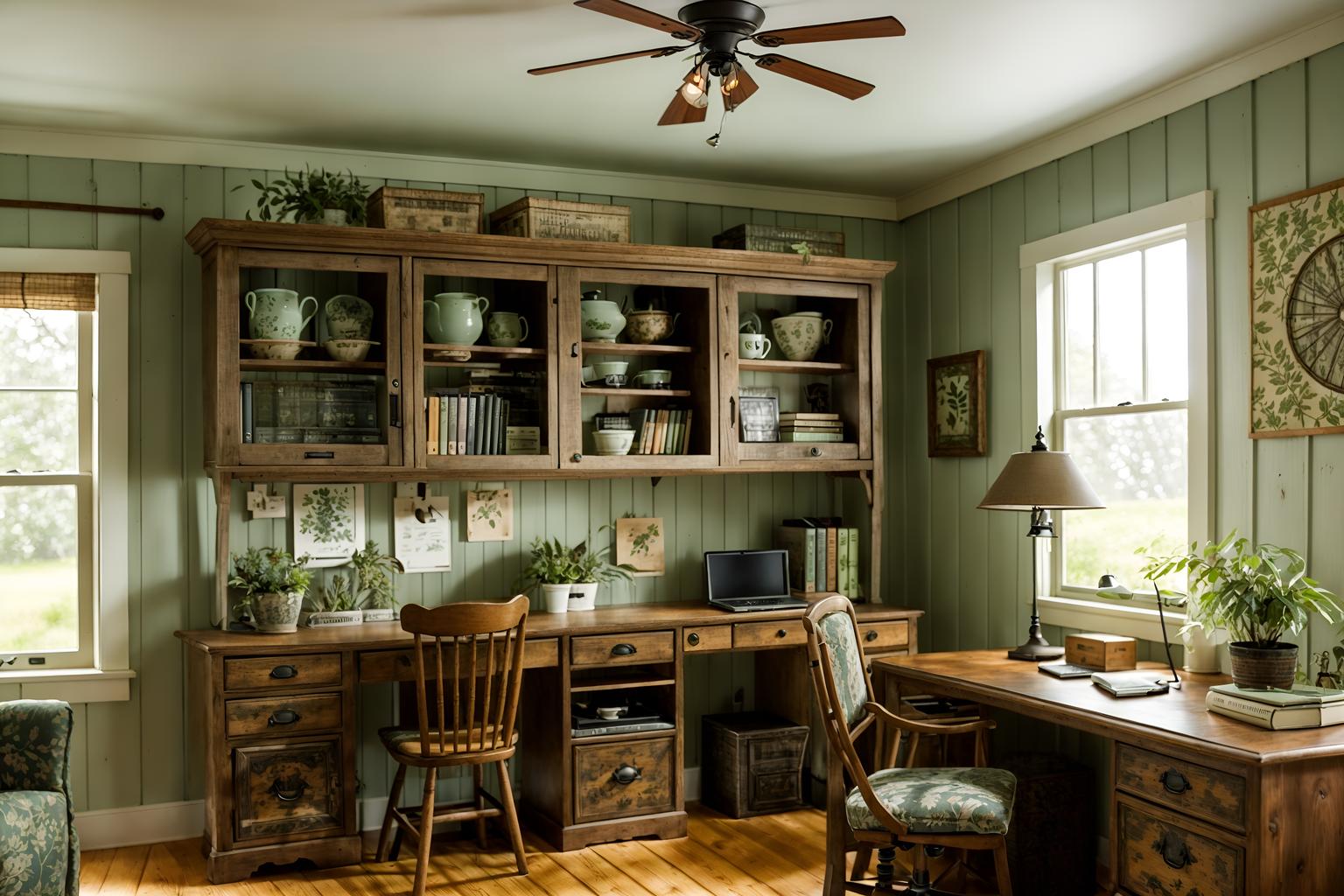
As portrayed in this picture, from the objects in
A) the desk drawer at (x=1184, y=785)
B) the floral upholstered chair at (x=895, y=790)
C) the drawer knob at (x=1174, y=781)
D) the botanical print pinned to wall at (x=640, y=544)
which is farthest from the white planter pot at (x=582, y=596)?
the drawer knob at (x=1174, y=781)

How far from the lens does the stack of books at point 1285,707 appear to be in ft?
9.29

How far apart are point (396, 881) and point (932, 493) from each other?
272 cm

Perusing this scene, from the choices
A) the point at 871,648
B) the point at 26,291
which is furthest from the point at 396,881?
the point at 26,291

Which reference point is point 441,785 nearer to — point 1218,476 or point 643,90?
point 643,90

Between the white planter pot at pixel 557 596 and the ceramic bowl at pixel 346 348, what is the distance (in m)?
1.14

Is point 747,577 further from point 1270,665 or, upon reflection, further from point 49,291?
point 49,291

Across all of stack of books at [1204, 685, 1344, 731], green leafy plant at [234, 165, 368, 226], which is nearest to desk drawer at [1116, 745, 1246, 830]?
stack of books at [1204, 685, 1344, 731]

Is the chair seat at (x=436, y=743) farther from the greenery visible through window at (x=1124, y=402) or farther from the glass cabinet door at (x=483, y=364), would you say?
the greenery visible through window at (x=1124, y=402)

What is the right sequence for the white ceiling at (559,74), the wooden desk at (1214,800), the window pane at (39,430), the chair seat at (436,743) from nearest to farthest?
the wooden desk at (1214,800) < the white ceiling at (559,74) < the chair seat at (436,743) < the window pane at (39,430)

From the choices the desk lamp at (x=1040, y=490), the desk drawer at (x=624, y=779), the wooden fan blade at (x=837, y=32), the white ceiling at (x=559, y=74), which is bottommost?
the desk drawer at (x=624, y=779)

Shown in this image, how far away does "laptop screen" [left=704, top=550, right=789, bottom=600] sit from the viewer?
479cm

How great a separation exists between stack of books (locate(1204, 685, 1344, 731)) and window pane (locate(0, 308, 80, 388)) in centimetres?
400

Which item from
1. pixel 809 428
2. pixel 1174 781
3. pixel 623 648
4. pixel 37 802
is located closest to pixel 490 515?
pixel 623 648

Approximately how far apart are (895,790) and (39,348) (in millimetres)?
3406
